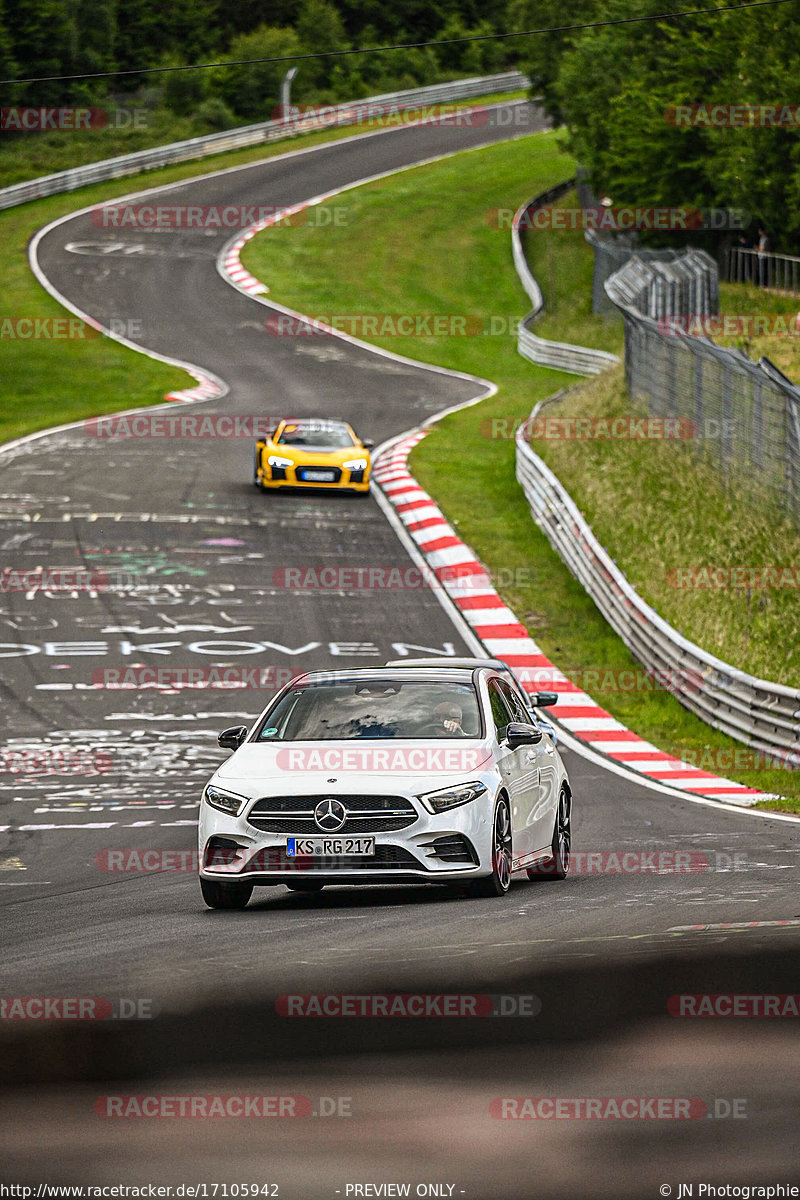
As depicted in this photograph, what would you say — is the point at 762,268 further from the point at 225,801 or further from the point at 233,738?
the point at 225,801

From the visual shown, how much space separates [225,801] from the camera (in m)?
9.73

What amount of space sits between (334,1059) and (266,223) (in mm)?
58493

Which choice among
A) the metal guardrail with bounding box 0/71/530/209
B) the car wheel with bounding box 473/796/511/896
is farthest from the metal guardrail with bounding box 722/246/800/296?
the car wheel with bounding box 473/796/511/896

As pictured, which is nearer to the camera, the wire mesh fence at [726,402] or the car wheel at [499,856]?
the car wheel at [499,856]

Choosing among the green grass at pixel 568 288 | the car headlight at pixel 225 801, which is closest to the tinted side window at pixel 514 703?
the car headlight at pixel 225 801

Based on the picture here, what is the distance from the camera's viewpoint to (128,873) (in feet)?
37.9

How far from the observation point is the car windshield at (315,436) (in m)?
30.7

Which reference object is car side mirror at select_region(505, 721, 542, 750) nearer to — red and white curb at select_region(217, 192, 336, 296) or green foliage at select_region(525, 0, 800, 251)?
green foliage at select_region(525, 0, 800, 251)

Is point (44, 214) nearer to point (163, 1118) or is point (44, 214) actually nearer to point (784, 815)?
point (784, 815)

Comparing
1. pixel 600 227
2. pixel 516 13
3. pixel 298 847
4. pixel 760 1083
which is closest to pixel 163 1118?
pixel 760 1083

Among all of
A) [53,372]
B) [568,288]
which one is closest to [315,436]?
[53,372]

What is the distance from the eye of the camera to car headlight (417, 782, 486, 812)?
9.49m

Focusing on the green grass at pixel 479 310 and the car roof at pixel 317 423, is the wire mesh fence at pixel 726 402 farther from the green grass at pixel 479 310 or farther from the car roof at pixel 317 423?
the car roof at pixel 317 423

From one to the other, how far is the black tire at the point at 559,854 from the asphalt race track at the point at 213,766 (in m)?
0.18
